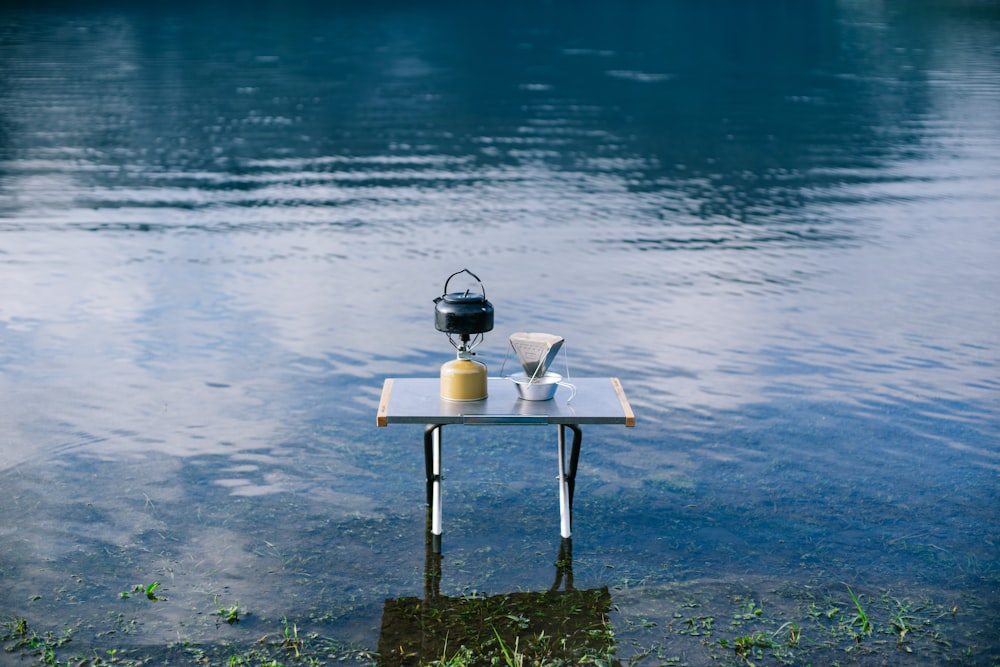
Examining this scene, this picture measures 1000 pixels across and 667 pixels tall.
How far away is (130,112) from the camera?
120 ft

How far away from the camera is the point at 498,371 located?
9.38 metres

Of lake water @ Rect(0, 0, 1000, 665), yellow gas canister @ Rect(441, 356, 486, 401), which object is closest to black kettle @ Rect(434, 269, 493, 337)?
yellow gas canister @ Rect(441, 356, 486, 401)

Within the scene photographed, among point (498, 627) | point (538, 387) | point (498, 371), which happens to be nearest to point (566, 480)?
point (538, 387)

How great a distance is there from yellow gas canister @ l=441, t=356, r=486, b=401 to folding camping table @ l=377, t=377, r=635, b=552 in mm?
36

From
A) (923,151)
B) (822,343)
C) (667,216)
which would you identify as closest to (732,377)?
(822,343)

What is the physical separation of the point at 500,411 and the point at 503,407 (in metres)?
0.08

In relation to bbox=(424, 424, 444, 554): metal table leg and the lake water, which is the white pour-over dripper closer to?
bbox=(424, 424, 444, 554): metal table leg

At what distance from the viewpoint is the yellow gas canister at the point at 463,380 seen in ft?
18.0

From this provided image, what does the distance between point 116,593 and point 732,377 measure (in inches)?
223

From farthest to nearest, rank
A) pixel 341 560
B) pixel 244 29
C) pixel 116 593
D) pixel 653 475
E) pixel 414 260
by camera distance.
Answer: pixel 244 29, pixel 414 260, pixel 653 475, pixel 341 560, pixel 116 593

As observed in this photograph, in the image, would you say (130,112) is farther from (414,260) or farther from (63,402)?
(63,402)

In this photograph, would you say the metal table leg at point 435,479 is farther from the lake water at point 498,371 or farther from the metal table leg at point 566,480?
the metal table leg at point 566,480

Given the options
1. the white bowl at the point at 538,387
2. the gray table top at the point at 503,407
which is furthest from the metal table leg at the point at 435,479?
the white bowl at the point at 538,387

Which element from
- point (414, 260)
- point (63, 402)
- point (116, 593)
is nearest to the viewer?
point (116, 593)
